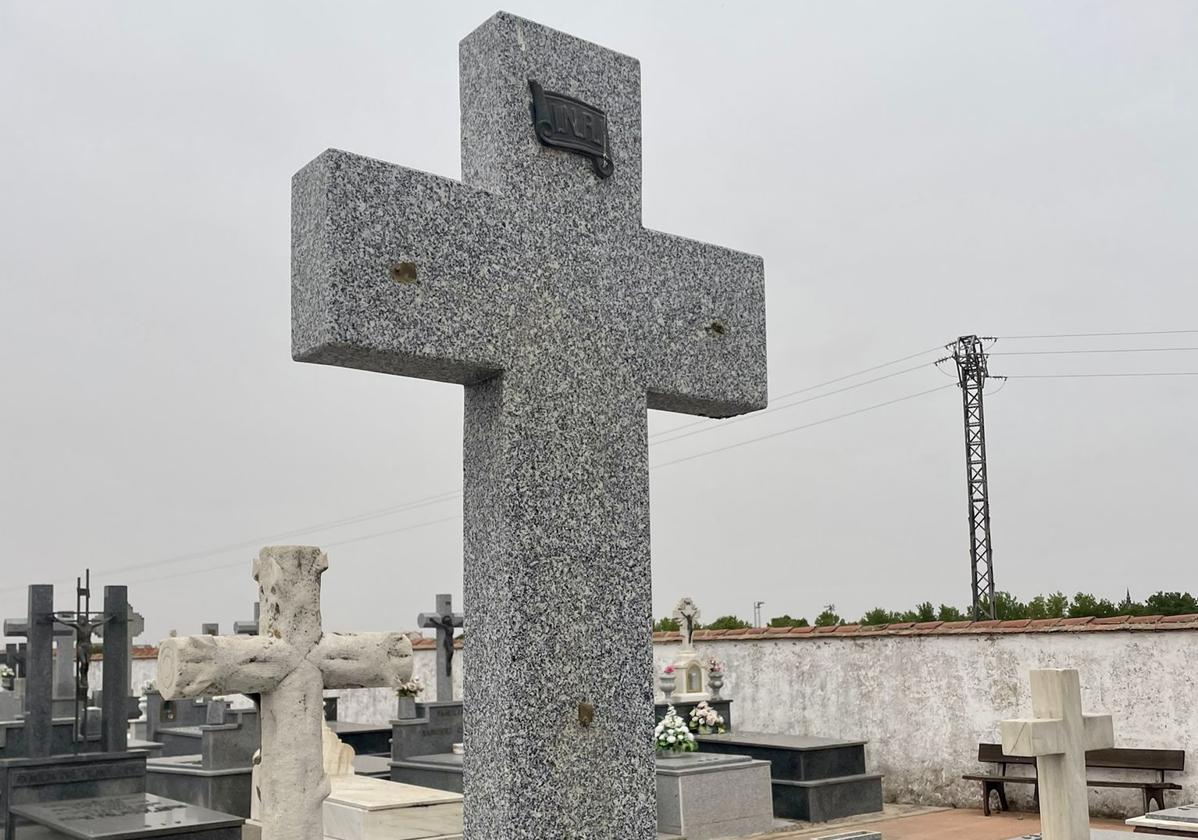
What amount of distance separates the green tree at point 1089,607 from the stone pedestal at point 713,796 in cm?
392

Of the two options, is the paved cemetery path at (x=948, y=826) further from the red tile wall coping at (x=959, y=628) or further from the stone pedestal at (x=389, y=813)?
the stone pedestal at (x=389, y=813)

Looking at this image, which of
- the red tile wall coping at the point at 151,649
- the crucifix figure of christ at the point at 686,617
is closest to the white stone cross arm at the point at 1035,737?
the crucifix figure of christ at the point at 686,617

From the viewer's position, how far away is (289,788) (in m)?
3.47

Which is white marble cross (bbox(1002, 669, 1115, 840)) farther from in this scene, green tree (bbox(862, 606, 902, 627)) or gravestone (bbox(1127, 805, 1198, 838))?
green tree (bbox(862, 606, 902, 627))

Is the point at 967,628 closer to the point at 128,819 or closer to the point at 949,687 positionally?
the point at 949,687

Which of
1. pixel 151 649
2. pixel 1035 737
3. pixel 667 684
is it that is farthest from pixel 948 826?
pixel 151 649

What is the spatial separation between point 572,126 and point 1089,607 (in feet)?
35.2

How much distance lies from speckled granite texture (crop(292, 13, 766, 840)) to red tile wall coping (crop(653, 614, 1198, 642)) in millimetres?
9041

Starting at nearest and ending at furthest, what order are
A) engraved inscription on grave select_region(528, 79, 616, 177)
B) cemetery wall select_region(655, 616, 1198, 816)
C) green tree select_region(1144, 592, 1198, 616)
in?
1. engraved inscription on grave select_region(528, 79, 616, 177)
2. cemetery wall select_region(655, 616, 1198, 816)
3. green tree select_region(1144, 592, 1198, 616)

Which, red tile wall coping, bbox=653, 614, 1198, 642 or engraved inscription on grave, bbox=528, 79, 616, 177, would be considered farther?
red tile wall coping, bbox=653, 614, 1198, 642

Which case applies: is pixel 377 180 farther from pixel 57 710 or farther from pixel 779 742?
pixel 57 710

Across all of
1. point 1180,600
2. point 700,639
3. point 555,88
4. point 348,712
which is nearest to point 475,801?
point 555,88

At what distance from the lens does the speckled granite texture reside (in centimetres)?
229

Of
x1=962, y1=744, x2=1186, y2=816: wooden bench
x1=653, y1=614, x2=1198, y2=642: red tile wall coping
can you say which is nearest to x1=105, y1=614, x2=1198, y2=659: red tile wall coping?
x1=653, y1=614, x2=1198, y2=642: red tile wall coping
